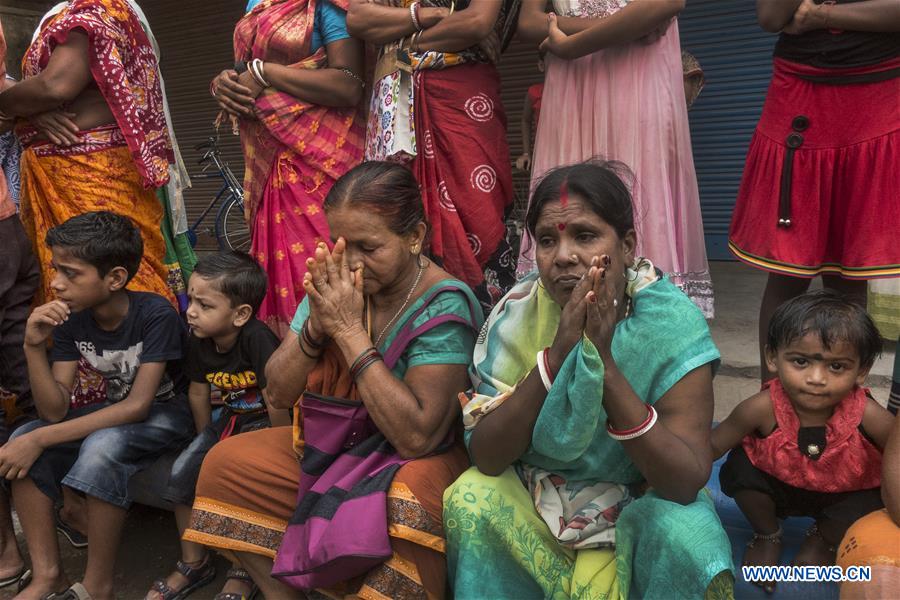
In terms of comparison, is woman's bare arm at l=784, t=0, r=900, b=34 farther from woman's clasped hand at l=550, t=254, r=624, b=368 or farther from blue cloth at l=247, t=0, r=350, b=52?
blue cloth at l=247, t=0, r=350, b=52

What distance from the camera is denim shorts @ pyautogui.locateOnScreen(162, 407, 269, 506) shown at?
2691 millimetres

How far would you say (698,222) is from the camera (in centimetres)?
294

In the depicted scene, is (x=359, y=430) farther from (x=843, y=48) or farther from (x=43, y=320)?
(x=843, y=48)

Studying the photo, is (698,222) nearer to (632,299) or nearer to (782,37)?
(782,37)

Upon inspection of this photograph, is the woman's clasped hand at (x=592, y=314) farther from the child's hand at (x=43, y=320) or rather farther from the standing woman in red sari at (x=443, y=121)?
the child's hand at (x=43, y=320)

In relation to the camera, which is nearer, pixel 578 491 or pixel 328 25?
pixel 578 491

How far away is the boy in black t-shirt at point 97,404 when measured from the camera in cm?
264

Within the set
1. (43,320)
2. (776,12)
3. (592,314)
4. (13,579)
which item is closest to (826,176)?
(776,12)

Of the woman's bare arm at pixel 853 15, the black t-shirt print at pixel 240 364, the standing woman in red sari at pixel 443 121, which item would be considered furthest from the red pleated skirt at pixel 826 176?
the black t-shirt print at pixel 240 364

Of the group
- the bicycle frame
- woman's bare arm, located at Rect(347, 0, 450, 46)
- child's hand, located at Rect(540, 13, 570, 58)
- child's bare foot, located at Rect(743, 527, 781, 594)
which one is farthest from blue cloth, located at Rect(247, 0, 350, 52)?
the bicycle frame

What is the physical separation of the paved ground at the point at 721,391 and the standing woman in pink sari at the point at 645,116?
1.04 meters

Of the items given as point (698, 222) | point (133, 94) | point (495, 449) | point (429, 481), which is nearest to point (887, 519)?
point (495, 449)

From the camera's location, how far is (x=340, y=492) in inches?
84.6

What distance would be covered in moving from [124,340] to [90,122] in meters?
1.08
